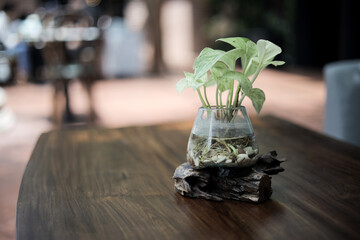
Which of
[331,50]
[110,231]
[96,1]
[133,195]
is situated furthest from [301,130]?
[96,1]

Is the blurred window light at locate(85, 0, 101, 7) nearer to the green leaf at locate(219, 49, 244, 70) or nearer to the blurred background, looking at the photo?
the blurred background

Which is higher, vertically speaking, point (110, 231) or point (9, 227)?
point (110, 231)

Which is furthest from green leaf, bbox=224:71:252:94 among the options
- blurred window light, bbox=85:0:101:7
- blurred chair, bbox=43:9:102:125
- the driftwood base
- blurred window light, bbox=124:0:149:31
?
blurred window light, bbox=124:0:149:31

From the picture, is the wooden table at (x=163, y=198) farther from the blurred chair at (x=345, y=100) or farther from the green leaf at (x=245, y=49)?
the blurred chair at (x=345, y=100)

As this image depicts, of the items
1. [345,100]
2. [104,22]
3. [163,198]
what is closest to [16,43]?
[104,22]

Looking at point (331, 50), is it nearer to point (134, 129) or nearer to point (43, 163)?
point (134, 129)

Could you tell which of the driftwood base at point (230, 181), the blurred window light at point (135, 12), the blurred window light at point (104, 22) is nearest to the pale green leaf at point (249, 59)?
the driftwood base at point (230, 181)

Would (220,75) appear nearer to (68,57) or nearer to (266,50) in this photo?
(266,50)
